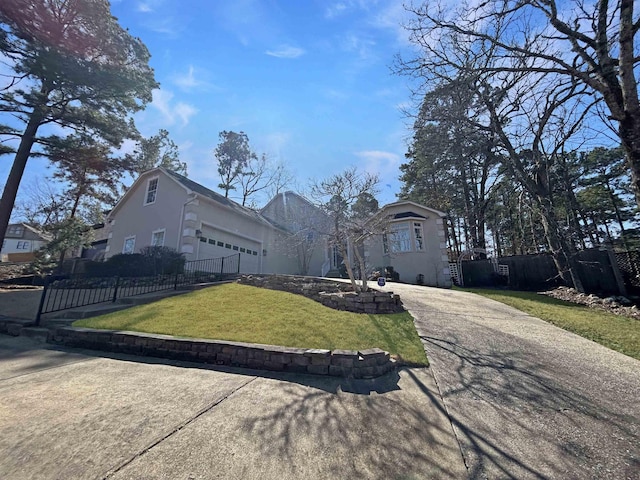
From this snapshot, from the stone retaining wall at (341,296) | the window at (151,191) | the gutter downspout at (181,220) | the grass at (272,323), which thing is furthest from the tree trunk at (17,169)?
the stone retaining wall at (341,296)

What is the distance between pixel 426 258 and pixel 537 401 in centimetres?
1336

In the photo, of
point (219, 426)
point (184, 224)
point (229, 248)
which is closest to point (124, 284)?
point (184, 224)

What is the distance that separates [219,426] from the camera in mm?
2584

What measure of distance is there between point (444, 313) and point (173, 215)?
13393mm

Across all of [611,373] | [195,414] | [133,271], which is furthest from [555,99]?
[133,271]

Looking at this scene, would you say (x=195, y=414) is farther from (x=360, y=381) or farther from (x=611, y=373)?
(x=611, y=373)

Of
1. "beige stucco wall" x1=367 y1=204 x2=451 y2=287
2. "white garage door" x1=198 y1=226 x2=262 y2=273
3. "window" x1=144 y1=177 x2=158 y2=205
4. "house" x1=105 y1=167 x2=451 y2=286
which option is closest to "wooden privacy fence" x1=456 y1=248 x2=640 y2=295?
"beige stucco wall" x1=367 y1=204 x2=451 y2=287

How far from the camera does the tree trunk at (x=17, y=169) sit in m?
12.9

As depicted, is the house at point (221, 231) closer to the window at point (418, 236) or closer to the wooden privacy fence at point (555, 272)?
the window at point (418, 236)

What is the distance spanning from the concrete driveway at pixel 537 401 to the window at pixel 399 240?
34.3 ft

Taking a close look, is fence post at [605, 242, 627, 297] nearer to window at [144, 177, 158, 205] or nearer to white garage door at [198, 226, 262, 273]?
white garage door at [198, 226, 262, 273]

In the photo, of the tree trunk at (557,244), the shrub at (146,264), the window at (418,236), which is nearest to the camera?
the tree trunk at (557,244)

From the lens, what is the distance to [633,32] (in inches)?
239

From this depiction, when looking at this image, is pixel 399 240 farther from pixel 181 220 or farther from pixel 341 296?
pixel 181 220
